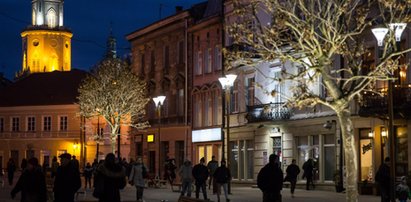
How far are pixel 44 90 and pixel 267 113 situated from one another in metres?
57.7

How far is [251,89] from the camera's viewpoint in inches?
2018

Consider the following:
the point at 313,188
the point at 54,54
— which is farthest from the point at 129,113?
the point at 54,54

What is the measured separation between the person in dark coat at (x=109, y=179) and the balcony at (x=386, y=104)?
18852 mm

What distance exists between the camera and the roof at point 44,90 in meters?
97.2

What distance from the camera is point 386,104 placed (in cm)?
3631

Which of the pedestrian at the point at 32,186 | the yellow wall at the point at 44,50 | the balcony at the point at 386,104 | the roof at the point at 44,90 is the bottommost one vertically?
the pedestrian at the point at 32,186

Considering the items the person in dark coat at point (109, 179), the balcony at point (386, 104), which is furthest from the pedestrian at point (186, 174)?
the person in dark coat at point (109, 179)

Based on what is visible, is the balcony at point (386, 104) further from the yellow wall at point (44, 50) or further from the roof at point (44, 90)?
the yellow wall at point (44, 50)

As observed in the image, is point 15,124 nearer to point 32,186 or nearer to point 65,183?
point 65,183

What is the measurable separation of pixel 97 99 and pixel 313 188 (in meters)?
23.7

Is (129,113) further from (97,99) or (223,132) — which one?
(223,132)

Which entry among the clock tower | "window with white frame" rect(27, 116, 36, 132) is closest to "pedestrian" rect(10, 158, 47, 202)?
"window with white frame" rect(27, 116, 36, 132)

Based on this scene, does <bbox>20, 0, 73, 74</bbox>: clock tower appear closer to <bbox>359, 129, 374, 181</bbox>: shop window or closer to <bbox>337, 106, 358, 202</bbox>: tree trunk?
<bbox>359, 129, 374, 181</bbox>: shop window

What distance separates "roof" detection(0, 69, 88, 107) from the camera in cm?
9725
